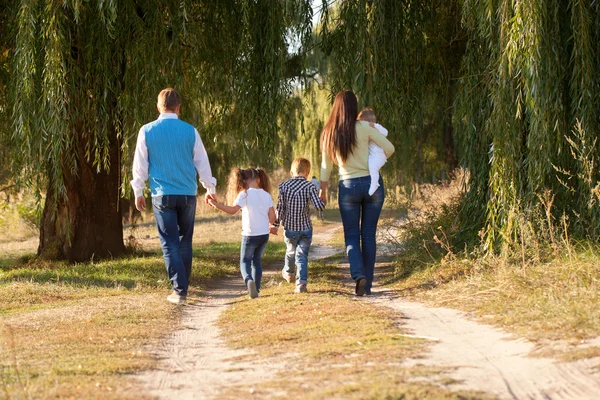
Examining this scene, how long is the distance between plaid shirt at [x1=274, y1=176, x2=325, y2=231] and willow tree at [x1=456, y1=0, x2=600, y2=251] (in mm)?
1824

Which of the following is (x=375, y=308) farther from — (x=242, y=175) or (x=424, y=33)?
(x=424, y=33)

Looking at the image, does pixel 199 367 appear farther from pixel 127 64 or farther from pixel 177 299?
pixel 127 64

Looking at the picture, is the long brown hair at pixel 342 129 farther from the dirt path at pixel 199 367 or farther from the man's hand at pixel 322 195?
the dirt path at pixel 199 367

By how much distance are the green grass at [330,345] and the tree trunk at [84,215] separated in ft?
14.0

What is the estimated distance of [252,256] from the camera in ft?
27.5

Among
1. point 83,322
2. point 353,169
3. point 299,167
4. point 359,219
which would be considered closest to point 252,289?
point 359,219

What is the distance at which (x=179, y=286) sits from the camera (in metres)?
7.80

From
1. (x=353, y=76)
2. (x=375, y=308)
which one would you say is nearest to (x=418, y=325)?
(x=375, y=308)

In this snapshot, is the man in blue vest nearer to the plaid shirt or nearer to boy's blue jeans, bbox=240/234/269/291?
boy's blue jeans, bbox=240/234/269/291

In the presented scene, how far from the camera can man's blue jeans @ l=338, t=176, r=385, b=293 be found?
796cm

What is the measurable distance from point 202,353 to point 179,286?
8.20 ft

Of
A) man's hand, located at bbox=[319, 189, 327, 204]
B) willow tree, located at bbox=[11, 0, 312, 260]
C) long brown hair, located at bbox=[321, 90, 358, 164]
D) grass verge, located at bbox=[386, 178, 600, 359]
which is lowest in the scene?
grass verge, located at bbox=[386, 178, 600, 359]

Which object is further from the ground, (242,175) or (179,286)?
(242,175)

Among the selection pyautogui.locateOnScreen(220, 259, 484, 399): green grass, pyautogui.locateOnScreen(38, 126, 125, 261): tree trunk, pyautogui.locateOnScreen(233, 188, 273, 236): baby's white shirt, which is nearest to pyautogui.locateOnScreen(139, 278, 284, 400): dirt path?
pyautogui.locateOnScreen(220, 259, 484, 399): green grass
